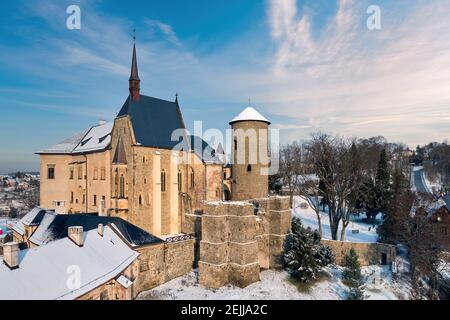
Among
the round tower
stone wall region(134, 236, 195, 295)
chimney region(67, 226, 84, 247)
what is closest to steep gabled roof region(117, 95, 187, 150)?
the round tower

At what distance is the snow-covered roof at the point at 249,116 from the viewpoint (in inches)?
921

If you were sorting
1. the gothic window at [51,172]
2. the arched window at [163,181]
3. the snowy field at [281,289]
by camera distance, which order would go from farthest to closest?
1. the gothic window at [51,172]
2. the arched window at [163,181]
3. the snowy field at [281,289]

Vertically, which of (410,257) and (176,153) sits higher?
(176,153)

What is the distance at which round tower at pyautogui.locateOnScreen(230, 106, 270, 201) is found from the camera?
23453 mm

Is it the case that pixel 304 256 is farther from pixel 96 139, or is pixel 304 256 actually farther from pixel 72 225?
pixel 96 139

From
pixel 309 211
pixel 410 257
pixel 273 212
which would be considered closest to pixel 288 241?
pixel 273 212

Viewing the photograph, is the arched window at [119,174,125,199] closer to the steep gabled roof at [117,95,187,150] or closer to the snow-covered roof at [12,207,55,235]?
the steep gabled roof at [117,95,187,150]

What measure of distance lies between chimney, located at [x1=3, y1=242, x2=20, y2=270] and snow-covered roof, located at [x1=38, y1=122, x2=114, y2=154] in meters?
18.7

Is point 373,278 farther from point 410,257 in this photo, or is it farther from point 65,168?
point 65,168

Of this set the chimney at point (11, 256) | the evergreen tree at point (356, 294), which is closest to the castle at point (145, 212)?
the chimney at point (11, 256)

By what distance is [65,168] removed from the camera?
108ft

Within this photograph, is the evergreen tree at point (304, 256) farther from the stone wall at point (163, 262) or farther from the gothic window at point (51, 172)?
the gothic window at point (51, 172)

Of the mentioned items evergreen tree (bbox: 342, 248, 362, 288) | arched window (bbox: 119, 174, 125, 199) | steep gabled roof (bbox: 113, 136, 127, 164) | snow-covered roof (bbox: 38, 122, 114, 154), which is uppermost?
snow-covered roof (bbox: 38, 122, 114, 154)
